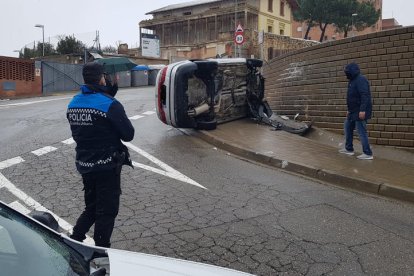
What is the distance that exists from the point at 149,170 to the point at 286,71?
6.78m

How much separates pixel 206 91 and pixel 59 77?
22310 mm

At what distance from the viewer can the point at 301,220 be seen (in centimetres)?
498

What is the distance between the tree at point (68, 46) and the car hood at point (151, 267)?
47.3 meters

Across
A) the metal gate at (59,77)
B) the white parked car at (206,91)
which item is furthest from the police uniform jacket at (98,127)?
the metal gate at (59,77)

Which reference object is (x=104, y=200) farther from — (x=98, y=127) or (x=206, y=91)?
(x=206, y=91)

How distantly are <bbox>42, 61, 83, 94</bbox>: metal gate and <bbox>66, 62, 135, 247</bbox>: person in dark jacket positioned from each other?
26.4 metres

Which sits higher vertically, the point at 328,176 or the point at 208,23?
the point at 208,23

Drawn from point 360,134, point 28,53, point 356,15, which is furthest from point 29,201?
point 28,53

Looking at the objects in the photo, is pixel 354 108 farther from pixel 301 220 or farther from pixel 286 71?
pixel 286 71

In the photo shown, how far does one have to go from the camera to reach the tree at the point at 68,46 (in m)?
47.1

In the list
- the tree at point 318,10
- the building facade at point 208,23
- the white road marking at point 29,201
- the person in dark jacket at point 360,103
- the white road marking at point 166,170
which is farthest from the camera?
the building facade at point 208,23

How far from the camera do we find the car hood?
7.12ft

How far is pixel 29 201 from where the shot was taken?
549cm

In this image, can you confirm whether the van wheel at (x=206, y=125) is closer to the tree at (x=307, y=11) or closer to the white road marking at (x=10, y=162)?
the white road marking at (x=10, y=162)
